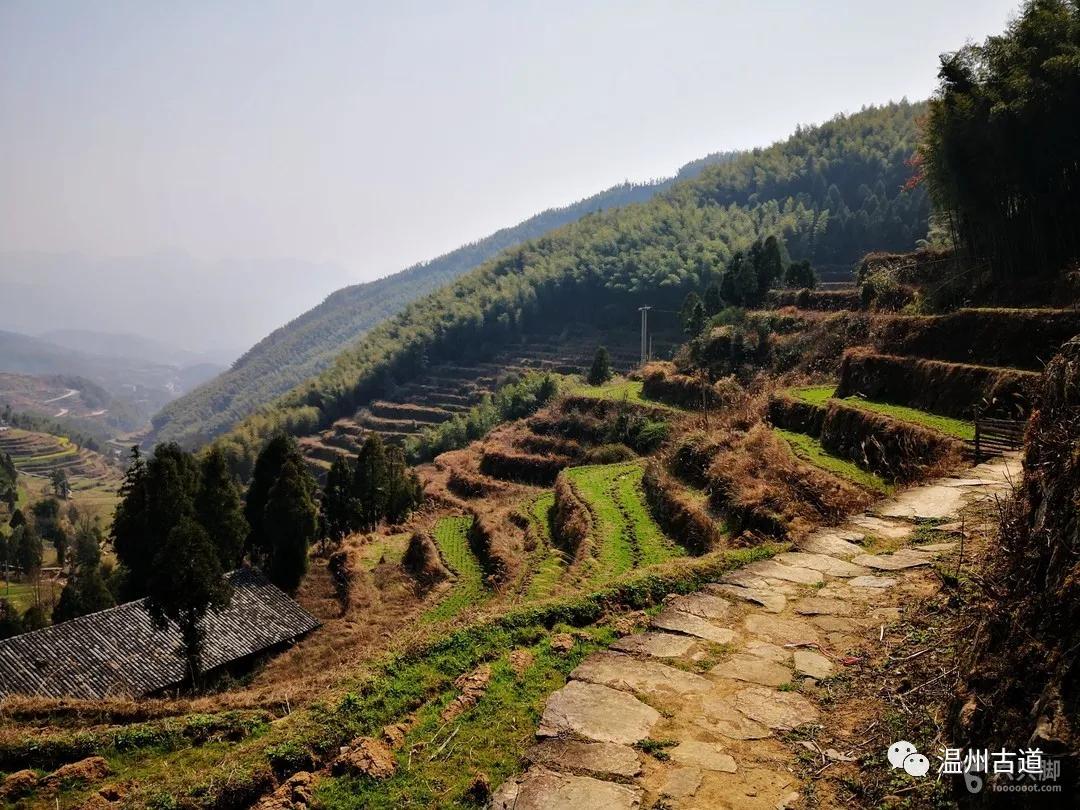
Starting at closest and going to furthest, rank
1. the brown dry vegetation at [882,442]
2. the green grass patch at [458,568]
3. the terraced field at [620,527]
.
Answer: the brown dry vegetation at [882,442]
the terraced field at [620,527]
the green grass patch at [458,568]

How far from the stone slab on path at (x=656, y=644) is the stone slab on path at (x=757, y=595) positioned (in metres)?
0.85

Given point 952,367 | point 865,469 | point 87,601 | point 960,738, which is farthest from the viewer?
point 87,601

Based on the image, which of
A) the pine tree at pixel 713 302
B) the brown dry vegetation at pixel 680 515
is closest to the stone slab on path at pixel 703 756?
the brown dry vegetation at pixel 680 515

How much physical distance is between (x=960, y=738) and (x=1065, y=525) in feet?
3.57

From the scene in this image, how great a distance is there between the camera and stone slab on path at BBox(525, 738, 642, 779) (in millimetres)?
3557

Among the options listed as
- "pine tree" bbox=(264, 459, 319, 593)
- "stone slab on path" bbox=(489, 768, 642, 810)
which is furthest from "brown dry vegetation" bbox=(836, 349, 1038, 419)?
"pine tree" bbox=(264, 459, 319, 593)

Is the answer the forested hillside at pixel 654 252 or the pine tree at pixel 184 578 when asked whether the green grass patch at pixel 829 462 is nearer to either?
the pine tree at pixel 184 578

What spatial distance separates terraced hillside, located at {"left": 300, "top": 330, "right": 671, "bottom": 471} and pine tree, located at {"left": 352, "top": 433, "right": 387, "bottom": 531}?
117 feet

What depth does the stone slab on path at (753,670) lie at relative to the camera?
433cm

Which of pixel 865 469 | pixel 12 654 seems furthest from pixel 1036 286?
pixel 12 654

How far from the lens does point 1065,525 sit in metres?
3.10

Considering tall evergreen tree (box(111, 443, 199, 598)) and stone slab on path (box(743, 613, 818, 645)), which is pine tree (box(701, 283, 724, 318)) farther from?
stone slab on path (box(743, 613, 818, 645))

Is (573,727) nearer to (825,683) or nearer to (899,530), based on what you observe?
(825,683)

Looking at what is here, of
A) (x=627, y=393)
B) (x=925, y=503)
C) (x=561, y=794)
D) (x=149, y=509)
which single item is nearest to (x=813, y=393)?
(x=925, y=503)
